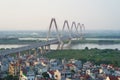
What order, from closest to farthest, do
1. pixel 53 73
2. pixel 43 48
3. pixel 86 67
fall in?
pixel 53 73
pixel 86 67
pixel 43 48

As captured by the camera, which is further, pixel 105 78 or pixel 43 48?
pixel 43 48

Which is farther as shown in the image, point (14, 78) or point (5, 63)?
point (5, 63)

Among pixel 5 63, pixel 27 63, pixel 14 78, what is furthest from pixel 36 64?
pixel 14 78

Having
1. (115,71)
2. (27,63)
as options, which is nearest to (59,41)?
(27,63)

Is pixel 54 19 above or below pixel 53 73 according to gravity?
above

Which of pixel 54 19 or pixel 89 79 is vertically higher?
pixel 54 19

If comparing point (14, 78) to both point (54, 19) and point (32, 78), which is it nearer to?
point (32, 78)

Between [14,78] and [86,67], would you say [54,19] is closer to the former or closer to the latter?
[86,67]

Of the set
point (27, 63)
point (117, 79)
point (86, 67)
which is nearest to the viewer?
point (117, 79)

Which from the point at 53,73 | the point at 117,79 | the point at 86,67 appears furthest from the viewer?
the point at 86,67
